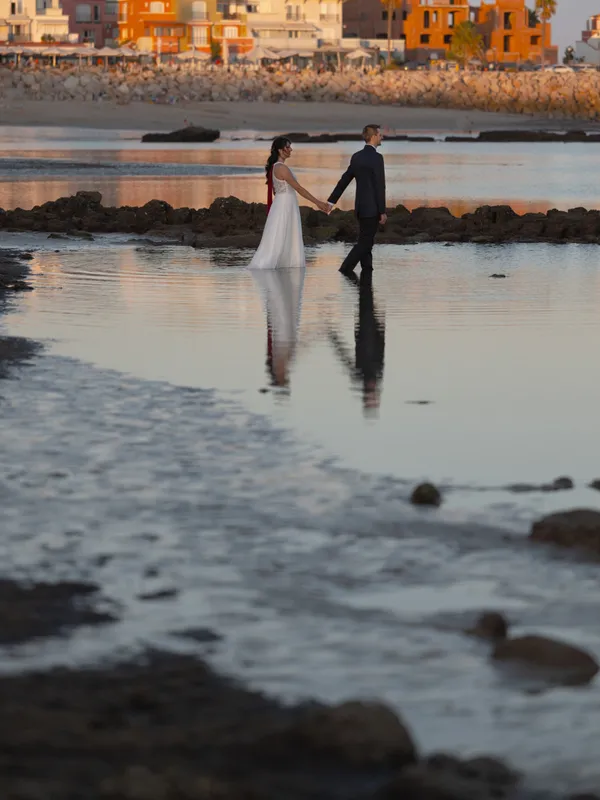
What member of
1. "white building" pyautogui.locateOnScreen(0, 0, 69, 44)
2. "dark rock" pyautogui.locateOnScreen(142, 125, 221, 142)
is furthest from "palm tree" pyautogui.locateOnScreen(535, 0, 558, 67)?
"dark rock" pyautogui.locateOnScreen(142, 125, 221, 142)

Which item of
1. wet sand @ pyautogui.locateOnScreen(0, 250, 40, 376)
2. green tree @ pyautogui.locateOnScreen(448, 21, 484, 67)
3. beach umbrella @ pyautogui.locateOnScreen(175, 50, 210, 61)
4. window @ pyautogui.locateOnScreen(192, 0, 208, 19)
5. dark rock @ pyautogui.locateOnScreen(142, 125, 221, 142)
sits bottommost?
dark rock @ pyautogui.locateOnScreen(142, 125, 221, 142)

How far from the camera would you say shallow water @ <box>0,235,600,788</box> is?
18.6 feet

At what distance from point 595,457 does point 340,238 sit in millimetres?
16935

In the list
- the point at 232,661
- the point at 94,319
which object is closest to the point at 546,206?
the point at 94,319

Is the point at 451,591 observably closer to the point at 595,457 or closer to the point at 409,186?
the point at 595,457

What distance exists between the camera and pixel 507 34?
16212 cm

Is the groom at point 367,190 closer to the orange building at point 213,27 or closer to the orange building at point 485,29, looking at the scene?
the orange building at point 213,27

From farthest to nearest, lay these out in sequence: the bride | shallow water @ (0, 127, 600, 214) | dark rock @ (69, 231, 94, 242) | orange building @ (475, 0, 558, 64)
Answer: orange building @ (475, 0, 558, 64) → shallow water @ (0, 127, 600, 214) → dark rock @ (69, 231, 94, 242) → the bride

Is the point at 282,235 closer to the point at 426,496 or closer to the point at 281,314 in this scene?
the point at 281,314

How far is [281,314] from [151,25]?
420 feet

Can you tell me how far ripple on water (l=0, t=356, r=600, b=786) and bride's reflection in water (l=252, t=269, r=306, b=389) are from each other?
7.55 feet

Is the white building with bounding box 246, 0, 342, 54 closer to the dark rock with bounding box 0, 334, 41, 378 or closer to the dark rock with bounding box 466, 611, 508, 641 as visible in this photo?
the dark rock with bounding box 0, 334, 41, 378

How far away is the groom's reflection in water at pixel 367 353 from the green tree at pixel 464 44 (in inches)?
5242

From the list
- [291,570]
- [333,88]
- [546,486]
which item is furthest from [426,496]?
[333,88]
